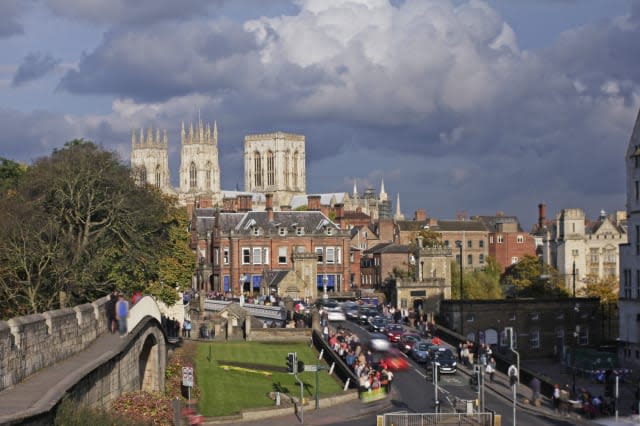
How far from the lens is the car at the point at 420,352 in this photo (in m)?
59.0

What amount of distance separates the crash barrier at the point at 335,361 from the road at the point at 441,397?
215cm

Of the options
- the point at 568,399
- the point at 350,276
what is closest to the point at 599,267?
the point at 350,276

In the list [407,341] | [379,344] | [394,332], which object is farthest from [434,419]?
[394,332]

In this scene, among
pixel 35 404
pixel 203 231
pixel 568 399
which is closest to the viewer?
pixel 35 404

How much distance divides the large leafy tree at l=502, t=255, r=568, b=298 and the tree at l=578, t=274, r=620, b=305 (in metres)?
2.32

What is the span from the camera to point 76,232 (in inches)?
2410

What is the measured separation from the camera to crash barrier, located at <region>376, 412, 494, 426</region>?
135 feet

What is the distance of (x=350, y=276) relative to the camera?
362 ft

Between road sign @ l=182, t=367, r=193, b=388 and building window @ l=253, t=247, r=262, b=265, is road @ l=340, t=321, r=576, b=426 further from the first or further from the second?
building window @ l=253, t=247, r=262, b=265

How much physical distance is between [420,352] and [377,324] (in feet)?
32.0

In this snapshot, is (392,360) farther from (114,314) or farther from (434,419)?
(114,314)

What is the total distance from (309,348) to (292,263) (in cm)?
4089

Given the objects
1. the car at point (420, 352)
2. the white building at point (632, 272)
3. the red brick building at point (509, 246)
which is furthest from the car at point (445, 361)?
the red brick building at point (509, 246)

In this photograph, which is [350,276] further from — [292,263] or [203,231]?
[203,231]
